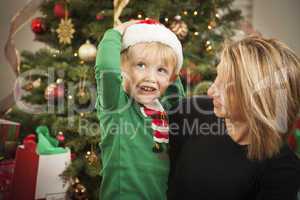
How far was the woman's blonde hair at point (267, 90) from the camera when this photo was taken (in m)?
0.92

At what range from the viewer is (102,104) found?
3.55ft

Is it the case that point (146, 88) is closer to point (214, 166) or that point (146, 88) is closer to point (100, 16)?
point (214, 166)

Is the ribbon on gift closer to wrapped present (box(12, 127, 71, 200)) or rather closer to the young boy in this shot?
wrapped present (box(12, 127, 71, 200))

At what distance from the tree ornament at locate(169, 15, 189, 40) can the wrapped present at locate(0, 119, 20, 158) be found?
904mm

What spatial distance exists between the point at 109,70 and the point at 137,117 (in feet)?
0.61

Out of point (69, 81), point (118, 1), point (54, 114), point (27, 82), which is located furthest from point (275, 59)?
point (27, 82)

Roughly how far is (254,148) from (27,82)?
1.26 meters

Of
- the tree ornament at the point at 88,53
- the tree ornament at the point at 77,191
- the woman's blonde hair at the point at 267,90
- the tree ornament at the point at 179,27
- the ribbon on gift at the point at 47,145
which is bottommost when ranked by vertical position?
the tree ornament at the point at 77,191

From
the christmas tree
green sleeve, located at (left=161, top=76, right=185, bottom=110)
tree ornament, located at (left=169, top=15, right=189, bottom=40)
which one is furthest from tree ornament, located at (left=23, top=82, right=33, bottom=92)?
green sleeve, located at (left=161, top=76, right=185, bottom=110)

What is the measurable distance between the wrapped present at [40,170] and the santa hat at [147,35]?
0.67 meters

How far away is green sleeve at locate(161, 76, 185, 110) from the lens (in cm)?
117

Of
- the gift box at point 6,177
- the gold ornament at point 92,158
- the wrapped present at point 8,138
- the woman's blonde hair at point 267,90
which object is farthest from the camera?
the wrapped present at point 8,138

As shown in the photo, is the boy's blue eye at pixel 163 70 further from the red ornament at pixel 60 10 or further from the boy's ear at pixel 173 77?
the red ornament at pixel 60 10

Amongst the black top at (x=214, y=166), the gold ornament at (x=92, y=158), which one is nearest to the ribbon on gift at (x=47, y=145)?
the gold ornament at (x=92, y=158)
